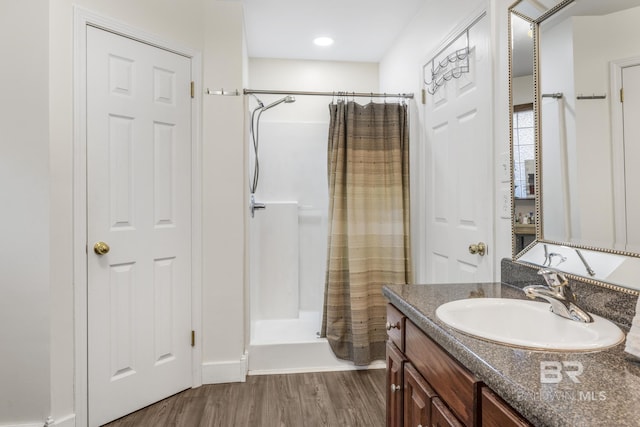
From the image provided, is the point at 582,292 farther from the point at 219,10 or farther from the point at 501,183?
the point at 219,10

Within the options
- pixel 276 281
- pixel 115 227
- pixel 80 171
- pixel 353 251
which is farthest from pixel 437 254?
pixel 80 171

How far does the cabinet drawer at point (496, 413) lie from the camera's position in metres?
0.67

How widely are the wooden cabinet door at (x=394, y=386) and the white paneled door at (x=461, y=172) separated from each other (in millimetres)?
708

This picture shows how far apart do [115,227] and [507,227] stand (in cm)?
196

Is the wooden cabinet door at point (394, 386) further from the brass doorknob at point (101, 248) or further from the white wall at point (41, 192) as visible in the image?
the brass doorknob at point (101, 248)

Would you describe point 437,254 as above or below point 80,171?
below

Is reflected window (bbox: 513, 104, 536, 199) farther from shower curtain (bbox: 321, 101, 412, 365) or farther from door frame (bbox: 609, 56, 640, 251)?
shower curtain (bbox: 321, 101, 412, 365)

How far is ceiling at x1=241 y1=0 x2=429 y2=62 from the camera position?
2.52m

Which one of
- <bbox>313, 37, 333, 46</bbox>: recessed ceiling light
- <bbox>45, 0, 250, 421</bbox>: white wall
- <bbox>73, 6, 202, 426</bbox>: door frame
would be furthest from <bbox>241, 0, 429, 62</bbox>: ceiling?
<bbox>73, 6, 202, 426</bbox>: door frame

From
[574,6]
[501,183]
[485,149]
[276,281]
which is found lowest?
[276,281]

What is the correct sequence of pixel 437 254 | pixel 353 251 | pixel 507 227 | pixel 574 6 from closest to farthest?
pixel 574 6
pixel 507 227
pixel 437 254
pixel 353 251

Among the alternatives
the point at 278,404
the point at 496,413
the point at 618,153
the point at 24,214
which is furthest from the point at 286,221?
the point at 496,413

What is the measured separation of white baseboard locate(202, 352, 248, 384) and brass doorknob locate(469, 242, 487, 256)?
63.2 inches

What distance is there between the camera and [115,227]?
2.03m
